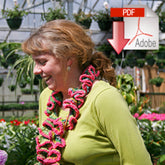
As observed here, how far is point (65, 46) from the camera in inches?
39.7

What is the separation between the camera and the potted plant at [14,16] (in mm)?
3746

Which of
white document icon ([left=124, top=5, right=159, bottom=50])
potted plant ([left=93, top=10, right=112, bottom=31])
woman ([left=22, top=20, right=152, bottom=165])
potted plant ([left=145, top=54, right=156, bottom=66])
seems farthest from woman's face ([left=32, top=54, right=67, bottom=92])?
potted plant ([left=145, top=54, right=156, bottom=66])

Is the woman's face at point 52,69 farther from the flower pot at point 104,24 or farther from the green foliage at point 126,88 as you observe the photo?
the flower pot at point 104,24

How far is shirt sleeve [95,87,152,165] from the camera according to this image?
0.91 metres

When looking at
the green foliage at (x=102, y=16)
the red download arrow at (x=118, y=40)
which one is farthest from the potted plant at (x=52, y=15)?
the red download arrow at (x=118, y=40)

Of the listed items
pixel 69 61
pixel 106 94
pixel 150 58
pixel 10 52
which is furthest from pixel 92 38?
pixel 150 58

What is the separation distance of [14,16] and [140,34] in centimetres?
161

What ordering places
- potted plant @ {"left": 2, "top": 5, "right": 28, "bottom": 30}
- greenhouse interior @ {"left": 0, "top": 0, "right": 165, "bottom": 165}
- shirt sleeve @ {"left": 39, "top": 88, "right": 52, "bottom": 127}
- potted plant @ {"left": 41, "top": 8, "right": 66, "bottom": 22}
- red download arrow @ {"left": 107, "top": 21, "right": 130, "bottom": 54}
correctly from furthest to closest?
1. potted plant @ {"left": 2, "top": 5, "right": 28, "bottom": 30}
2. potted plant @ {"left": 41, "top": 8, "right": 66, "bottom": 22}
3. red download arrow @ {"left": 107, "top": 21, "right": 130, "bottom": 54}
4. greenhouse interior @ {"left": 0, "top": 0, "right": 165, "bottom": 165}
5. shirt sleeve @ {"left": 39, "top": 88, "right": 52, "bottom": 127}

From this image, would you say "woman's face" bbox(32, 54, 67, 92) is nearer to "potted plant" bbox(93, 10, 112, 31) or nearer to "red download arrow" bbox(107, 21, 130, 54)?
"red download arrow" bbox(107, 21, 130, 54)

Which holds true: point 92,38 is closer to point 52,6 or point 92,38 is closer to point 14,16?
point 52,6

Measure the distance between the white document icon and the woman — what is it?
192 cm

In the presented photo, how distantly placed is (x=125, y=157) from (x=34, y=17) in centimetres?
301

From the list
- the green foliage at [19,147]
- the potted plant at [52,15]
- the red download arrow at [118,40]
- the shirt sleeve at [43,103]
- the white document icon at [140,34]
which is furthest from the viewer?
the potted plant at [52,15]

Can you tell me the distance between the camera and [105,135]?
38.3 inches
